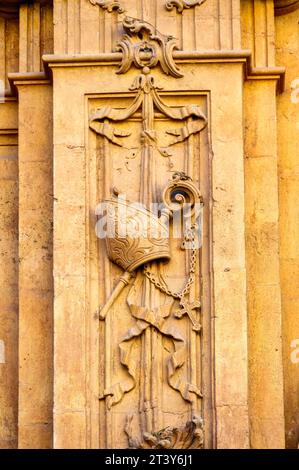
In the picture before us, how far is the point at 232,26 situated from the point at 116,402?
13.4ft

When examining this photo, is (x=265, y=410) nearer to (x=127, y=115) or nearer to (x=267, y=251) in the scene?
(x=267, y=251)

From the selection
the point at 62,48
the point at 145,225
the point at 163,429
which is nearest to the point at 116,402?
the point at 163,429

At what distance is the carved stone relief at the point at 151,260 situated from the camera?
1998cm

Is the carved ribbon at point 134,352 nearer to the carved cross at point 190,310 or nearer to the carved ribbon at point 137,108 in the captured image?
the carved cross at point 190,310

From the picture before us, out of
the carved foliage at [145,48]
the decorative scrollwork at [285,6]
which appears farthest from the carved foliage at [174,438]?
the decorative scrollwork at [285,6]

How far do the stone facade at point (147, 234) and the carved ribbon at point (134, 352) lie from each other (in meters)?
0.02

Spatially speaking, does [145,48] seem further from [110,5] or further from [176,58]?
[110,5]

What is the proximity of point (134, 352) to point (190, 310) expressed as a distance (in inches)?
27.7

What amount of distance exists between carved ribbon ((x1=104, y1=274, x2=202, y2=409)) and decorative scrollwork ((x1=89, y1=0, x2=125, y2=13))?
303cm

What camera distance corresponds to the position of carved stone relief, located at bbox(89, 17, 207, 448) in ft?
65.6

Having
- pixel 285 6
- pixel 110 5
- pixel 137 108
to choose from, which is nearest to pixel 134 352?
pixel 137 108

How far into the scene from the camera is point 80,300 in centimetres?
2011

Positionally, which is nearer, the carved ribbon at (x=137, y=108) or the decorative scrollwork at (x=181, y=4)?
the carved ribbon at (x=137, y=108)

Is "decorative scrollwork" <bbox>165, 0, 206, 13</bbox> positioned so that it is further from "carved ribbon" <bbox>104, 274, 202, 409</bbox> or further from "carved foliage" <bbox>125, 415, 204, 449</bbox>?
"carved foliage" <bbox>125, 415, 204, 449</bbox>
